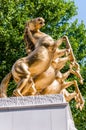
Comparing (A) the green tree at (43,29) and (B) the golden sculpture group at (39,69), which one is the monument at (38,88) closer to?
(B) the golden sculpture group at (39,69)

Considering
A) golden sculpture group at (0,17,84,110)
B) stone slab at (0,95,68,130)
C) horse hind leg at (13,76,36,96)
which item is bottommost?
stone slab at (0,95,68,130)

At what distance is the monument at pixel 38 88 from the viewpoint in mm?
7035

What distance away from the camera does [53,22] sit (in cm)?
1814

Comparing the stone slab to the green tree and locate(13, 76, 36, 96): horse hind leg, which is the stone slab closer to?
locate(13, 76, 36, 96): horse hind leg

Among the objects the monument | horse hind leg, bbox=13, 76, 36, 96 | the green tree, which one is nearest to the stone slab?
the monument

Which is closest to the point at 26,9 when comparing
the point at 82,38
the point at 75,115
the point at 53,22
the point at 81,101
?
the point at 53,22

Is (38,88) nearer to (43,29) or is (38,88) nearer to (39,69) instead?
(39,69)

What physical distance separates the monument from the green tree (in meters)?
8.18

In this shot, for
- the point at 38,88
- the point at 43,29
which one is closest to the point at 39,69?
the point at 38,88

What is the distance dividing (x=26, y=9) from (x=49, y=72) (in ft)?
33.0

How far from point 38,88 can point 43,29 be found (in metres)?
9.48

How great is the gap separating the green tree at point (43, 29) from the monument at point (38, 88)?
8178mm

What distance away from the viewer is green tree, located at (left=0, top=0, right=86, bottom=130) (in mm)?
17312

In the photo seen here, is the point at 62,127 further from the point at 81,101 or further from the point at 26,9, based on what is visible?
the point at 26,9
